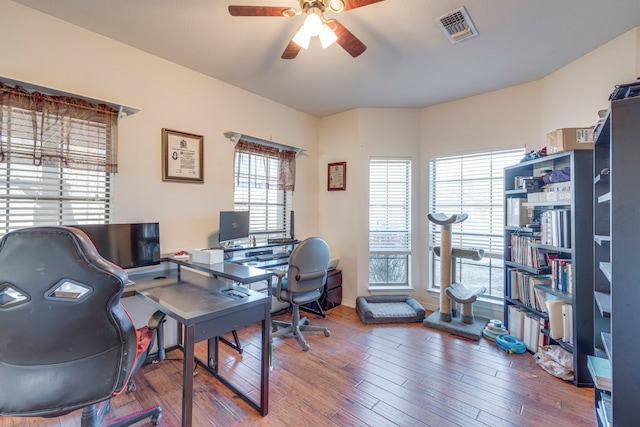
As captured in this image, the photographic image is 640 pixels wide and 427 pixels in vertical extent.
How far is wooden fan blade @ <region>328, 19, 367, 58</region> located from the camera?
1.75 m

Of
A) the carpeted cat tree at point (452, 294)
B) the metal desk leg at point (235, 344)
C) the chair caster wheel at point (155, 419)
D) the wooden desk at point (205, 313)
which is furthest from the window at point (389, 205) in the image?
the chair caster wheel at point (155, 419)

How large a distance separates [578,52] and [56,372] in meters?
4.24

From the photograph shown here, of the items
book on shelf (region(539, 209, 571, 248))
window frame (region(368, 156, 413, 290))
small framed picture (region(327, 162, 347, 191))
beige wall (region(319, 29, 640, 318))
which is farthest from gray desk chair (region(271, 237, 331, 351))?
book on shelf (region(539, 209, 571, 248))

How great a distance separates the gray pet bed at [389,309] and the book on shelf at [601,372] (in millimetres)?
1836

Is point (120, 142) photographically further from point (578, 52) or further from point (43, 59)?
point (578, 52)

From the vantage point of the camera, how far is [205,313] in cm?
153

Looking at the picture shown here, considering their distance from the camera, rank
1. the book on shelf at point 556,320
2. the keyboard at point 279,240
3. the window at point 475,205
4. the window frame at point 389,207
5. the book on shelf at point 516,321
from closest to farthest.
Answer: the book on shelf at point 556,320
the book on shelf at point 516,321
the window at point 475,205
the keyboard at point 279,240
the window frame at point 389,207

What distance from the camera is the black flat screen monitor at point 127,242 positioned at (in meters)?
2.07

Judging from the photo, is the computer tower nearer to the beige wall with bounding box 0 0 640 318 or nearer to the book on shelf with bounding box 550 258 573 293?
the beige wall with bounding box 0 0 640 318

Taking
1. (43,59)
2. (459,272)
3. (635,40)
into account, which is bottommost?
(459,272)

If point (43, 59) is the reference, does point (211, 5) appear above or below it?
above

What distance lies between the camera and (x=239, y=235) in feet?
→ 10.1

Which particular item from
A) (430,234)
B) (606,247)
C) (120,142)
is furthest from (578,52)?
(120,142)

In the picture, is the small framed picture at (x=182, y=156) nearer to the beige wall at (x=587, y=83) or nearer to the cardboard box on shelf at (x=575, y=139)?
the cardboard box on shelf at (x=575, y=139)
